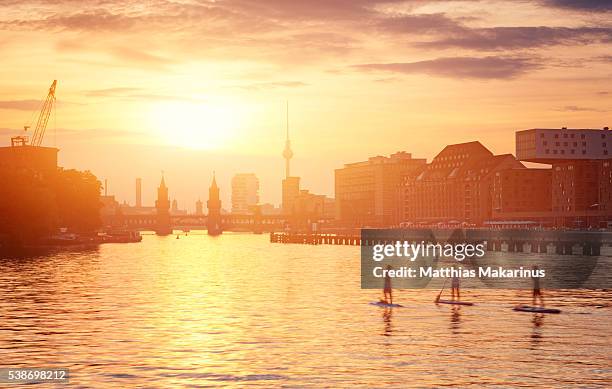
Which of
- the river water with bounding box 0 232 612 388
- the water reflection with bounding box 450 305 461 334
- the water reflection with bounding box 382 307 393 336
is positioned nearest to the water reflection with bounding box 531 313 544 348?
the river water with bounding box 0 232 612 388

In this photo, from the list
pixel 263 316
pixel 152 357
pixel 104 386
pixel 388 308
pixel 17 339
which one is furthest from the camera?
pixel 388 308

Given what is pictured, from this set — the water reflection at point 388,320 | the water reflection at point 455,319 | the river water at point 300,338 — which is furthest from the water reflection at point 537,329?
the water reflection at point 388,320

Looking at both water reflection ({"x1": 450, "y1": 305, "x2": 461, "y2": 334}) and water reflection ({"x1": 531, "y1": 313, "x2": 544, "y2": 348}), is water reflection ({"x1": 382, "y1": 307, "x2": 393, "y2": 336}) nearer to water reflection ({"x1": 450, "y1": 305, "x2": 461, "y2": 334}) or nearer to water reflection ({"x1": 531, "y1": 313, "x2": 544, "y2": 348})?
water reflection ({"x1": 450, "y1": 305, "x2": 461, "y2": 334})

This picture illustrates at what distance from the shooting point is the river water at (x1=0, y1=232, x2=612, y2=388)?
144ft

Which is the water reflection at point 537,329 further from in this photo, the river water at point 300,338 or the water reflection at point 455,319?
the water reflection at point 455,319

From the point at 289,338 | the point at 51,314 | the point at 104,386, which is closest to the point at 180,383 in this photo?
the point at 104,386

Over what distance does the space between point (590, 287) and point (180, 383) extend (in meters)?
64.6

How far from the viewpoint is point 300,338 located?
185ft

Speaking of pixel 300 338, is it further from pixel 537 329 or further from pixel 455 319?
pixel 537 329

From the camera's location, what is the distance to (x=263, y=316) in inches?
2731

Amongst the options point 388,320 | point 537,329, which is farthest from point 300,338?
point 537,329

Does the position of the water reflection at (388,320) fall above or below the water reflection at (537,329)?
above

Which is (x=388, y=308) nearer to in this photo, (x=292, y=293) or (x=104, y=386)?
(x=292, y=293)

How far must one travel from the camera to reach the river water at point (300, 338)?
1725 inches
